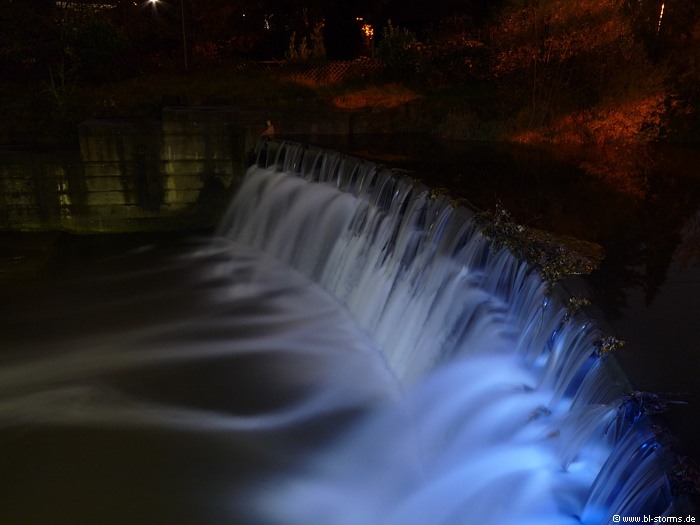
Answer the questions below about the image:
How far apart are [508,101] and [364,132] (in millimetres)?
3439

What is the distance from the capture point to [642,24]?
15.4m

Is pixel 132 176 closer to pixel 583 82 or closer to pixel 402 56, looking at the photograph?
pixel 402 56

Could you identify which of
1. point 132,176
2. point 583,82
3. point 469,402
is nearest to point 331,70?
point 583,82

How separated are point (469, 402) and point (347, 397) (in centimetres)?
172

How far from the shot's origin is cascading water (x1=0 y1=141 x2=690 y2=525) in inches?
176

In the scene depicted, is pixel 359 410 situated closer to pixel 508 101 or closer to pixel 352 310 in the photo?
pixel 352 310

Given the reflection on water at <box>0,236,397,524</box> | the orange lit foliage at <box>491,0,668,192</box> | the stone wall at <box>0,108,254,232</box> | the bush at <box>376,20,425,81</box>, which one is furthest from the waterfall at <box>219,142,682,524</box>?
the bush at <box>376,20,425,81</box>

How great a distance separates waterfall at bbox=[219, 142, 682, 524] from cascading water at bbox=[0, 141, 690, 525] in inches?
0.7

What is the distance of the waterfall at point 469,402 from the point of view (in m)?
4.00

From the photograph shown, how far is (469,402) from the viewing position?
582 cm

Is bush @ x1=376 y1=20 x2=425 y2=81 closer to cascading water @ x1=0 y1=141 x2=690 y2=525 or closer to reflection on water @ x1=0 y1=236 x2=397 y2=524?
cascading water @ x1=0 y1=141 x2=690 y2=525

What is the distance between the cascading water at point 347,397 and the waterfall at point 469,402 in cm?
2

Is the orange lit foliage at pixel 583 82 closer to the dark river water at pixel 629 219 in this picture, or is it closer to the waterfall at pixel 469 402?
the dark river water at pixel 629 219

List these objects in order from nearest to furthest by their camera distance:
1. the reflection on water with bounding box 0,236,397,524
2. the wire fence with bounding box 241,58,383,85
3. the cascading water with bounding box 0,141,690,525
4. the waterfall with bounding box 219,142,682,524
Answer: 1. the waterfall with bounding box 219,142,682,524
2. the cascading water with bounding box 0,141,690,525
3. the reflection on water with bounding box 0,236,397,524
4. the wire fence with bounding box 241,58,383,85
